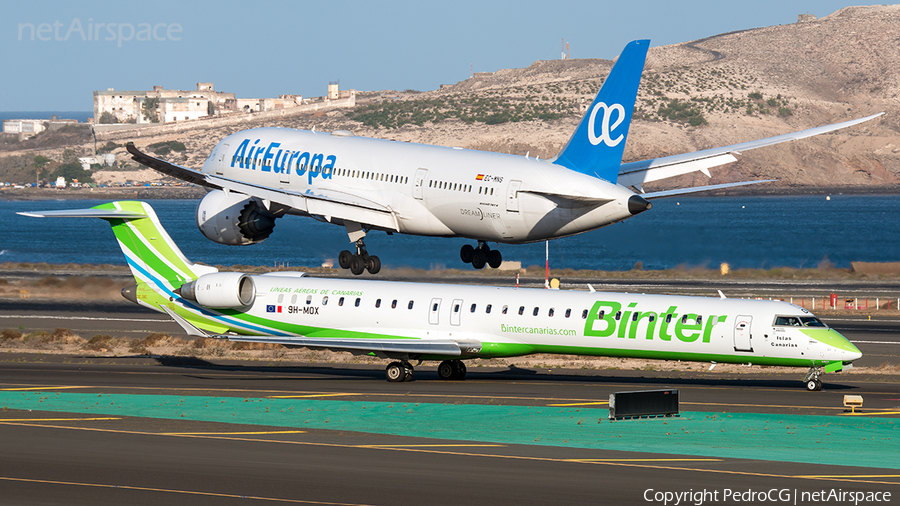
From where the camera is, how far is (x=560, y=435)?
109ft

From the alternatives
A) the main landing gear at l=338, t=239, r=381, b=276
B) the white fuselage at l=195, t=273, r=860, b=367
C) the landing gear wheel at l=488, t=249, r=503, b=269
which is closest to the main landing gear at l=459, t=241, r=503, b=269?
the landing gear wheel at l=488, t=249, r=503, b=269

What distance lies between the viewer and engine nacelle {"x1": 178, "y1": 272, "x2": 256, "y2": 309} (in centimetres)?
5000

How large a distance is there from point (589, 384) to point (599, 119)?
1044 centimetres

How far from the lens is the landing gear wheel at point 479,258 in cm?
4894

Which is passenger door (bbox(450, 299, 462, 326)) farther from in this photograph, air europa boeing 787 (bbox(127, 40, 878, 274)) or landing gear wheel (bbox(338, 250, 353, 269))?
landing gear wheel (bbox(338, 250, 353, 269))

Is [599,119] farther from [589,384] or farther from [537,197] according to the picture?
[589,384]

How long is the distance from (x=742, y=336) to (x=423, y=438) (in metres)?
15.9

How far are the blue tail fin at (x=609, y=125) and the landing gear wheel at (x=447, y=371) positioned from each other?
1029 centimetres

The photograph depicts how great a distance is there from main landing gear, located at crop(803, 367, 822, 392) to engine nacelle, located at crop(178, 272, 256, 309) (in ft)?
74.2

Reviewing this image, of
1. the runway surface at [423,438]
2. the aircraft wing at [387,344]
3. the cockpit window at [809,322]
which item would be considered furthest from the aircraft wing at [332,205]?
the cockpit window at [809,322]

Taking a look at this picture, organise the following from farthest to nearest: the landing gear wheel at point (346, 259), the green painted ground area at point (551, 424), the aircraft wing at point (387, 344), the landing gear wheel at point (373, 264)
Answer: the landing gear wheel at point (346, 259)
the landing gear wheel at point (373, 264)
the aircraft wing at point (387, 344)
the green painted ground area at point (551, 424)

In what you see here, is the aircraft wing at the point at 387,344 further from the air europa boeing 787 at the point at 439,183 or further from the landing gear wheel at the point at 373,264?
the air europa boeing 787 at the point at 439,183

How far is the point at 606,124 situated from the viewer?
4334 centimetres

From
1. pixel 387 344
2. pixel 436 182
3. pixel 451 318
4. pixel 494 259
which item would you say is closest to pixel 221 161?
pixel 436 182
